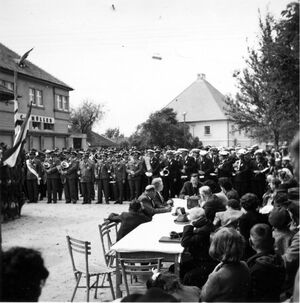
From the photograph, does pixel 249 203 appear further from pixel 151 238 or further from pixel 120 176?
pixel 120 176

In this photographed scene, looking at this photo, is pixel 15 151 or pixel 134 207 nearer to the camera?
pixel 15 151

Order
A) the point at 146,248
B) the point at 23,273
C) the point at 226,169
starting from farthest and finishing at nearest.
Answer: the point at 226,169 → the point at 146,248 → the point at 23,273

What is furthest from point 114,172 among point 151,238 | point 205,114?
point 205,114

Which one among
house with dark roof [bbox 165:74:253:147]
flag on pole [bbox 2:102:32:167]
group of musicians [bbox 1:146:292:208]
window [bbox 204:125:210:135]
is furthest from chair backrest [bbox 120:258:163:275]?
window [bbox 204:125:210:135]

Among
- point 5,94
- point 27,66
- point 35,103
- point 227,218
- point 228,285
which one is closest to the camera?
point 228,285

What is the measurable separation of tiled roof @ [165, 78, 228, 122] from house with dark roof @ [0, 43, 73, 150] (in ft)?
92.9

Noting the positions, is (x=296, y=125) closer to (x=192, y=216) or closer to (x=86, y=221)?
(x=192, y=216)

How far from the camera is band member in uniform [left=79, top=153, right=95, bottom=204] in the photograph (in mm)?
15120

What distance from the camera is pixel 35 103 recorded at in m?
9.56

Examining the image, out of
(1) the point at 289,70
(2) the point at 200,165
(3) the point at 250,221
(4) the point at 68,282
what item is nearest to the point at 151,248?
(3) the point at 250,221

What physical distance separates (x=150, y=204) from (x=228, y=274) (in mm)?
4429

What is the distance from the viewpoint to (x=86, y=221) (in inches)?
438

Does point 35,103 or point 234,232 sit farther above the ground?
point 35,103

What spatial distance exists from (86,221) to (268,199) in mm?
5302
